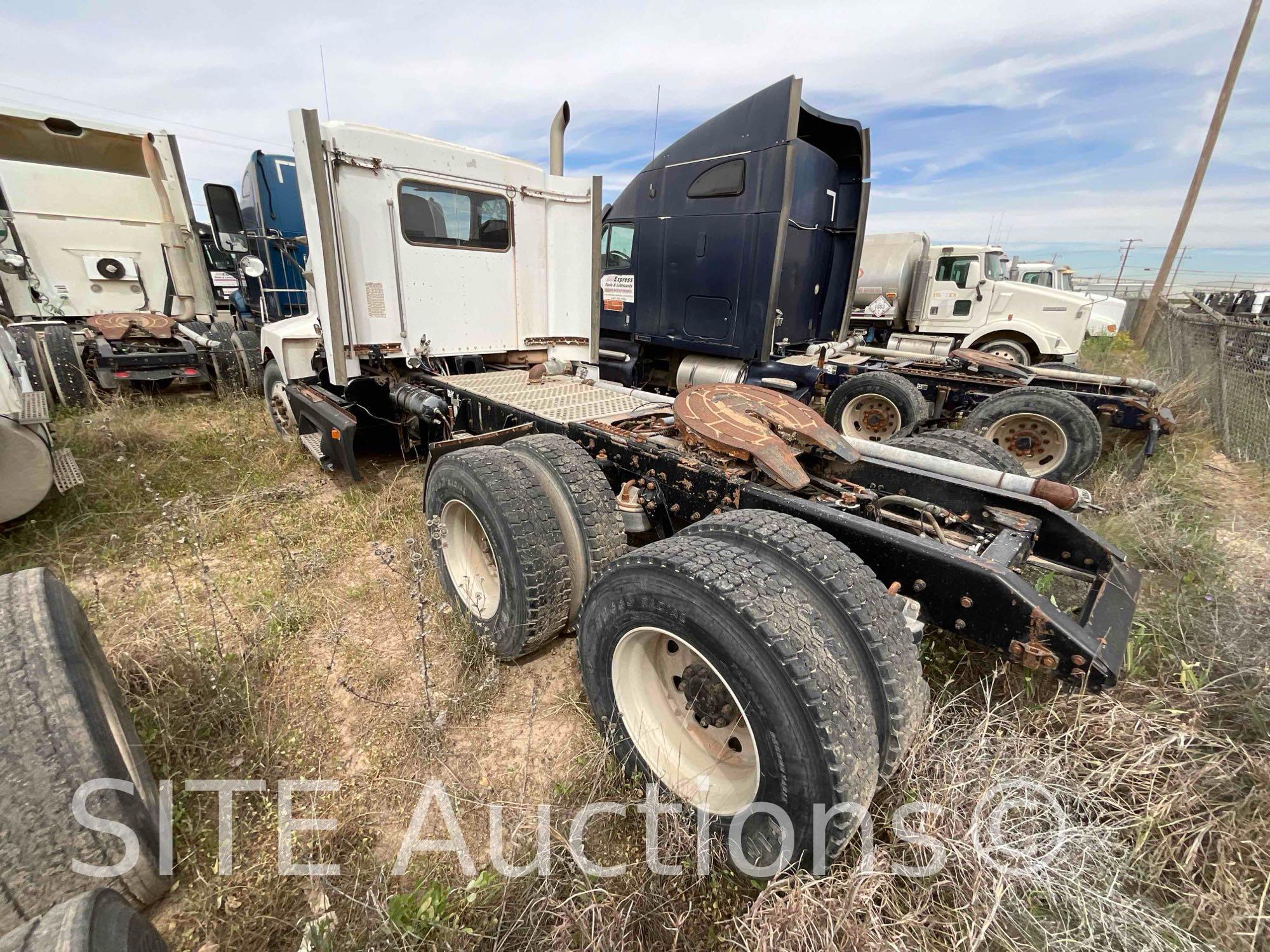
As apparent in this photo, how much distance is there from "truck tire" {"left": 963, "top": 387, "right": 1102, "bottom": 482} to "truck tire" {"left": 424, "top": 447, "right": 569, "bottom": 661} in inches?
181

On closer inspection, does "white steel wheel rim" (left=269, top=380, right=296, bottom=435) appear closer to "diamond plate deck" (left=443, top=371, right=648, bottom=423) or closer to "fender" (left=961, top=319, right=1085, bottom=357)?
"diamond plate deck" (left=443, top=371, right=648, bottom=423)

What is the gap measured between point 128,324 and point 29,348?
883 millimetres

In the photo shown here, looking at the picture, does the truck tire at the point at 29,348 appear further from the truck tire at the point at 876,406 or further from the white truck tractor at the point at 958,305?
the white truck tractor at the point at 958,305

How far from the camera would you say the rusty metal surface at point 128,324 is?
615cm

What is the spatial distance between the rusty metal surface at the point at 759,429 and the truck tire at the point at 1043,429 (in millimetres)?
3348

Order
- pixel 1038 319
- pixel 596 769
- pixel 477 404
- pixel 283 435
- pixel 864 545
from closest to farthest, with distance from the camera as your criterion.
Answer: pixel 864 545
pixel 596 769
pixel 477 404
pixel 283 435
pixel 1038 319

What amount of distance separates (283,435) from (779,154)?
5.91 meters

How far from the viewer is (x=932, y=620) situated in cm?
179

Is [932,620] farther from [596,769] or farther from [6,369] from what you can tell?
[6,369]

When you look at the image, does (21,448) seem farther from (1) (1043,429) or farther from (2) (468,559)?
(1) (1043,429)

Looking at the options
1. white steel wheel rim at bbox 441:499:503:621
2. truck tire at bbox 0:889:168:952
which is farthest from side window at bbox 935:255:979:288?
truck tire at bbox 0:889:168:952

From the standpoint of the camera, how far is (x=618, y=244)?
7758 millimetres

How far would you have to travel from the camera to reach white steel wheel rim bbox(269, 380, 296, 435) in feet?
17.4

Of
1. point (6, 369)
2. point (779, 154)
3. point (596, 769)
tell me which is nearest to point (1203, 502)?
point (779, 154)
